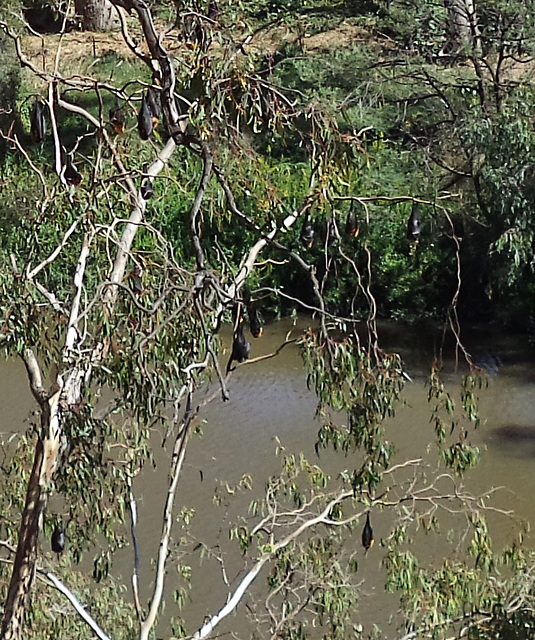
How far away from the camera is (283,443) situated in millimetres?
9586

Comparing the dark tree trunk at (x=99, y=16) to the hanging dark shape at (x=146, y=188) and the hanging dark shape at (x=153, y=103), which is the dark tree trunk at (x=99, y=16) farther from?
the hanging dark shape at (x=153, y=103)

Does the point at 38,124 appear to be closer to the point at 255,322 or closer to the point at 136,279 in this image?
the point at 136,279

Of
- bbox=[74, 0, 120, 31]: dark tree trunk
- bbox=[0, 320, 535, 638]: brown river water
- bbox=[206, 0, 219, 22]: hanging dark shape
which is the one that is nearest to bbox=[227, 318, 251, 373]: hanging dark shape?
bbox=[206, 0, 219, 22]: hanging dark shape

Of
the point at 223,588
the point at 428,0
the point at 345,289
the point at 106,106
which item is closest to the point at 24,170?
the point at 106,106

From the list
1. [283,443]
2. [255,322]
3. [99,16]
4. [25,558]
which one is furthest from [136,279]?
[99,16]

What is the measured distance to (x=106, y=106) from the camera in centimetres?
1474

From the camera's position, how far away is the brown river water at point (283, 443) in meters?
7.29

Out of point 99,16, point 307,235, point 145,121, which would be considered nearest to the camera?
point 145,121

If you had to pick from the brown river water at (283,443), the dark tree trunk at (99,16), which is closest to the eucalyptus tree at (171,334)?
the brown river water at (283,443)

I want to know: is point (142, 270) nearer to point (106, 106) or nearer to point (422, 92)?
point (422, 92)

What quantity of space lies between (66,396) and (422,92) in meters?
9.58

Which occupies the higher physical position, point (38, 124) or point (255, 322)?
point (38, 124)

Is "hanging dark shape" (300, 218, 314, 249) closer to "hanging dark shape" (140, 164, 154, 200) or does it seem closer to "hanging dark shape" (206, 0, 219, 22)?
"hanging dark shape" (140, 164, 154, 200)

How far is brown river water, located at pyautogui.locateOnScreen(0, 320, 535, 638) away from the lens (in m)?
7.29
